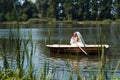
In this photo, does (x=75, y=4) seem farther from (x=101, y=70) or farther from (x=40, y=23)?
(x=101, y=70)

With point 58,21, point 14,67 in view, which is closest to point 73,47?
point 14,67

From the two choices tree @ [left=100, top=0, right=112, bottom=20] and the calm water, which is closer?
the calm water

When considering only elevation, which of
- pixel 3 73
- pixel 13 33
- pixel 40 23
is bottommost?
pixel 40 23

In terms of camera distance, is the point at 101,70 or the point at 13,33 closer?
the point at 101,70

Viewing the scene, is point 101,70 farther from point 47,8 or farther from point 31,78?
point 47,8

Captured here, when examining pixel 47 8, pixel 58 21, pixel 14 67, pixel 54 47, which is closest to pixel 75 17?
pixel 58 21

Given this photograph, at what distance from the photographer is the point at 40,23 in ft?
398

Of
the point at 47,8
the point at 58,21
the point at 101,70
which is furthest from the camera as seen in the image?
the point at 47,8

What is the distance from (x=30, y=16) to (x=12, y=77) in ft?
398

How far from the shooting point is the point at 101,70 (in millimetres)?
4164

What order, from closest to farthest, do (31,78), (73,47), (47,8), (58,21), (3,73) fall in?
1. (31,78)
2. (3,73)
3. (73,47)
4. (58,21)
5. (47,8)

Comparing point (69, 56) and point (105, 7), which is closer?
point (69, 56)

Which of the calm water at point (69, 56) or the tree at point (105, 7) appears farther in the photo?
the tree at point (105, 7)

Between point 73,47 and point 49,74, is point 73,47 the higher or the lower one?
the lower one
